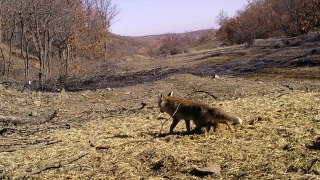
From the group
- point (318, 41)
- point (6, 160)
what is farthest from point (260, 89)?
point (318, 41)

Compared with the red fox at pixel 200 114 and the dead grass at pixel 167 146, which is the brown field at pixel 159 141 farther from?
the red fox at pixel 200 114

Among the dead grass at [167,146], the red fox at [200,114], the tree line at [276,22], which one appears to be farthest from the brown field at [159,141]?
the tree line at [276,22]

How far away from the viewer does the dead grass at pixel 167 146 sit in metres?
4.74

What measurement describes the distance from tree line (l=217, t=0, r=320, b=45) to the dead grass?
1044 inches

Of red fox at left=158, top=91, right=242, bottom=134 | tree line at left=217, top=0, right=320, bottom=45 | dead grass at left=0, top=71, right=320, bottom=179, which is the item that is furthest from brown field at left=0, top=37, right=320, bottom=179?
tree line at left=217, top=0, right=320, bottom=45

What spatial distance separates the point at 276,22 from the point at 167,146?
143 ft

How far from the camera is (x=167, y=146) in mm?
5832

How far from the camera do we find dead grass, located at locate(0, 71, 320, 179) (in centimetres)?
474

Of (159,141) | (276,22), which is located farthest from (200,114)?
(276,22)

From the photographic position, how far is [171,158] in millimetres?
5172

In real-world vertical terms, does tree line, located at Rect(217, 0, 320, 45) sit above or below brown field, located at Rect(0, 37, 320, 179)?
above

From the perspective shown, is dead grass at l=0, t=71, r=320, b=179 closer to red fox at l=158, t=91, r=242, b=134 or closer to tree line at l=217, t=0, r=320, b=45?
red fox at l=158, t=91, r=242, b=134

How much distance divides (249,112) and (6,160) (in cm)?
534

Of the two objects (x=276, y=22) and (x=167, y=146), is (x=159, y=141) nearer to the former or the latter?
(x=167, y=146)
